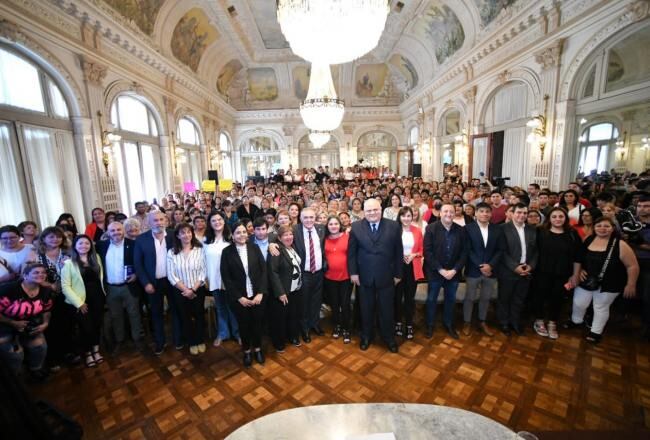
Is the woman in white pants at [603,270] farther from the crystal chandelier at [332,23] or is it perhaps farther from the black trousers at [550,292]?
the crystal chandelier at [332,23]

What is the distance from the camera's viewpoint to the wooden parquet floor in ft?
8.23

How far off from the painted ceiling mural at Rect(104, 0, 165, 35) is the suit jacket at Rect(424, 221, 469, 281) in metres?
9.88

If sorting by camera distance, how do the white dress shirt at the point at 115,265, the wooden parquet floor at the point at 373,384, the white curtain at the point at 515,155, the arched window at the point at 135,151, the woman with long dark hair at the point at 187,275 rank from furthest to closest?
the white curtain at the point at 515,155 → the arched window at the point at 135,151 → the white dress shirt at the point at 115,265 → the woman with long dark hair at the point at 187,275 → the wooden parquet floor at the point at 373,384

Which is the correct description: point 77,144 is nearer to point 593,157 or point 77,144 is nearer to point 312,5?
point 312,5

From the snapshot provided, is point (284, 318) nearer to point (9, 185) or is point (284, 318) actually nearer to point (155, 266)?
point (155, 266)

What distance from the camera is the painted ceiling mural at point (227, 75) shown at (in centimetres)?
1667

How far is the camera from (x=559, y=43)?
22.8 feet

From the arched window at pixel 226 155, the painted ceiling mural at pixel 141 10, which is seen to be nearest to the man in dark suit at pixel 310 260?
the painted ceiling mural at pixel 141 10

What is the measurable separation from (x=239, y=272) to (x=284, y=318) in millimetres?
866

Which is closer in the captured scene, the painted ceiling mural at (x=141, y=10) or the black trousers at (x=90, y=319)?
the black trousers at (x=90, y=319)

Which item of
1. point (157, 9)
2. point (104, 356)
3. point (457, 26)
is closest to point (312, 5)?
point (104, 356)

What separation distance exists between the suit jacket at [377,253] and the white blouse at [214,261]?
1.54 m

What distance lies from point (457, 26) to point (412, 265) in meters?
11.7

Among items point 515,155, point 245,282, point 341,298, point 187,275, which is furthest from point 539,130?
point 187,275
